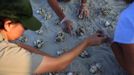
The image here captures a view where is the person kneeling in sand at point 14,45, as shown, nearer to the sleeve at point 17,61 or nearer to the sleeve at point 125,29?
the sleeve at point 17,61

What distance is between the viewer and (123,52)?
221 cm

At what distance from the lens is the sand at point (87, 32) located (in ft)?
9.17

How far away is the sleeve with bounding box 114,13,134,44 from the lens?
1998 millimetres

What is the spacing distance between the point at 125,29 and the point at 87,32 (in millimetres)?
1140

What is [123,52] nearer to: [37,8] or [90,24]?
[90,24]

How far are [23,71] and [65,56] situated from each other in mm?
320

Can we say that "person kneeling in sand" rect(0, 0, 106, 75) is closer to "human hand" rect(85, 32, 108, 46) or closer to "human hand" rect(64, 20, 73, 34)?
"human hand" rect(85, 32, 108, 46)

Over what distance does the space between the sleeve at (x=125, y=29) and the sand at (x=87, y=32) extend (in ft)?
2.17

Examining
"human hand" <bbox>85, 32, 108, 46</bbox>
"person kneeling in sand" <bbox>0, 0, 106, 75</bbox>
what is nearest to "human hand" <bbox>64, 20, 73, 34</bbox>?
"human hand" <bbox>85, 32, 108, 46</bbox>

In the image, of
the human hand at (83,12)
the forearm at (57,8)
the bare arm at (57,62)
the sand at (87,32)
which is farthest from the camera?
the human hand at (83,12)

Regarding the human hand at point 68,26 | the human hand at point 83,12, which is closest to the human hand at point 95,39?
the human hand at point 68,26

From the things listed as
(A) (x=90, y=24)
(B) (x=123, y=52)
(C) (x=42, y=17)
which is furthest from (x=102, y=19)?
(B) (x=123, y=52)

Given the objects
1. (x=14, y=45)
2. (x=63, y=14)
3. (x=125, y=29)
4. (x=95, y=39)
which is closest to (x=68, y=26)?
(x=63, y=14)

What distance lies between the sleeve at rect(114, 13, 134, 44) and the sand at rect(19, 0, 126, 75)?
66cm
